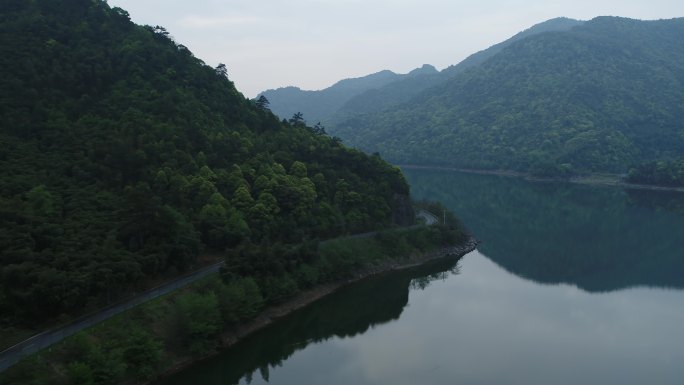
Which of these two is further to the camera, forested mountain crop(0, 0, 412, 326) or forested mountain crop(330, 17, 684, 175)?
forested mountain crop(330, 17, 684, 175)

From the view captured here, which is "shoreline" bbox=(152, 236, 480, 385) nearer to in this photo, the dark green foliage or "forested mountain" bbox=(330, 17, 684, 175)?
the dark green foliage

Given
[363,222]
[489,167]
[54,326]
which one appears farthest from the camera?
[489,167]

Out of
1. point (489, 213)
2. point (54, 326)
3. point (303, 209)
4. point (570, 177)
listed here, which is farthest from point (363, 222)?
point (570, 177)

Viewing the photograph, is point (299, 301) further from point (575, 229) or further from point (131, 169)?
point (575, 229)

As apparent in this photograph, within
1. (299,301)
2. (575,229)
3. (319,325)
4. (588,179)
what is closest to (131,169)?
(299,301)

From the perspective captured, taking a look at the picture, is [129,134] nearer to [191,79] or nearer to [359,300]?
[191,79]

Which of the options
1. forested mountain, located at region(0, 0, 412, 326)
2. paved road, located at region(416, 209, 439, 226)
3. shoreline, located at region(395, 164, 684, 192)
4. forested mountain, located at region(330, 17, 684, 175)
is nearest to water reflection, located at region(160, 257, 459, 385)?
forested mountain, located at region(0, 0, 412, 326)
